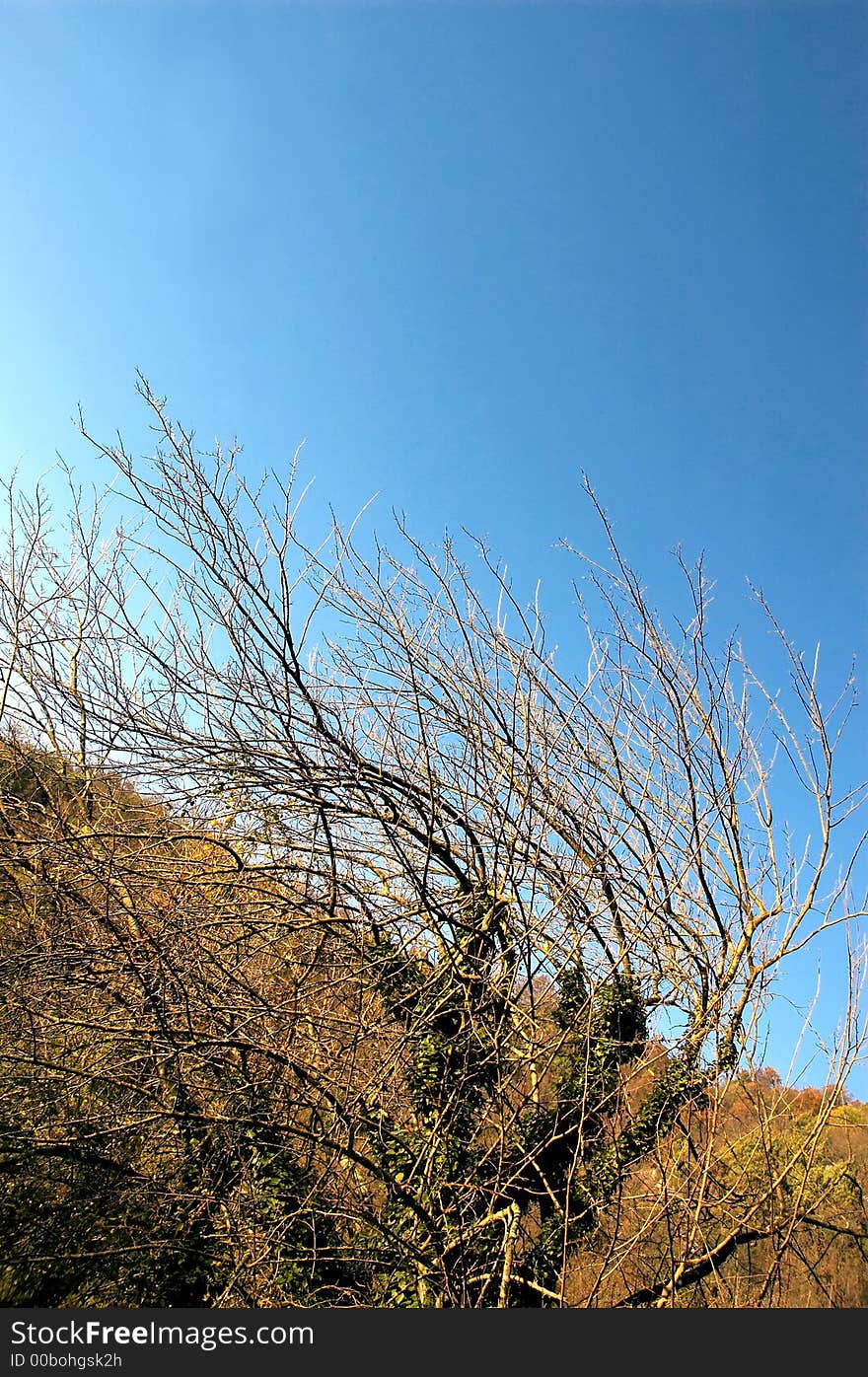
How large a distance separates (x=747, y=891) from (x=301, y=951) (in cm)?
294

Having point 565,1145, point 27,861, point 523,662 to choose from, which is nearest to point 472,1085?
point 565,1145

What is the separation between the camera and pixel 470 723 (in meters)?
4.71

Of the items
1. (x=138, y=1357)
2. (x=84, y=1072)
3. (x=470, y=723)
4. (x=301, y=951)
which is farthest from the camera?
(x=301, y=951)

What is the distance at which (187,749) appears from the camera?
4.45m

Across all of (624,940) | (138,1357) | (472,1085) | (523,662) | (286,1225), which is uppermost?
(523,662)

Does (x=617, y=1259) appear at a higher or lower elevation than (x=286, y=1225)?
higher

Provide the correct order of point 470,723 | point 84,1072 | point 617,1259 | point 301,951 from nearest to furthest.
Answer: point 617,1259
point 84,1072
point 470,723
point 301,951

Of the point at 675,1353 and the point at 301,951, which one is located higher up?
the point at 301,951

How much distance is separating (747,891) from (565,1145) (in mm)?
2091

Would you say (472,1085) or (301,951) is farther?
(301,951)

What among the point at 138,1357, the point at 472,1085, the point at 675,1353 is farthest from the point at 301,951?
the point at 675,1353

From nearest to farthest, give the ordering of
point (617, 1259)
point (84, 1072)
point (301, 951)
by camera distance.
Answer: point (617, 1259) → point (84, 1072) → point (301, 951)

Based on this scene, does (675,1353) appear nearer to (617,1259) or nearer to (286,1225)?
(617,1259)

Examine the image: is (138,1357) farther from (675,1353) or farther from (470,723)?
(470,723)
